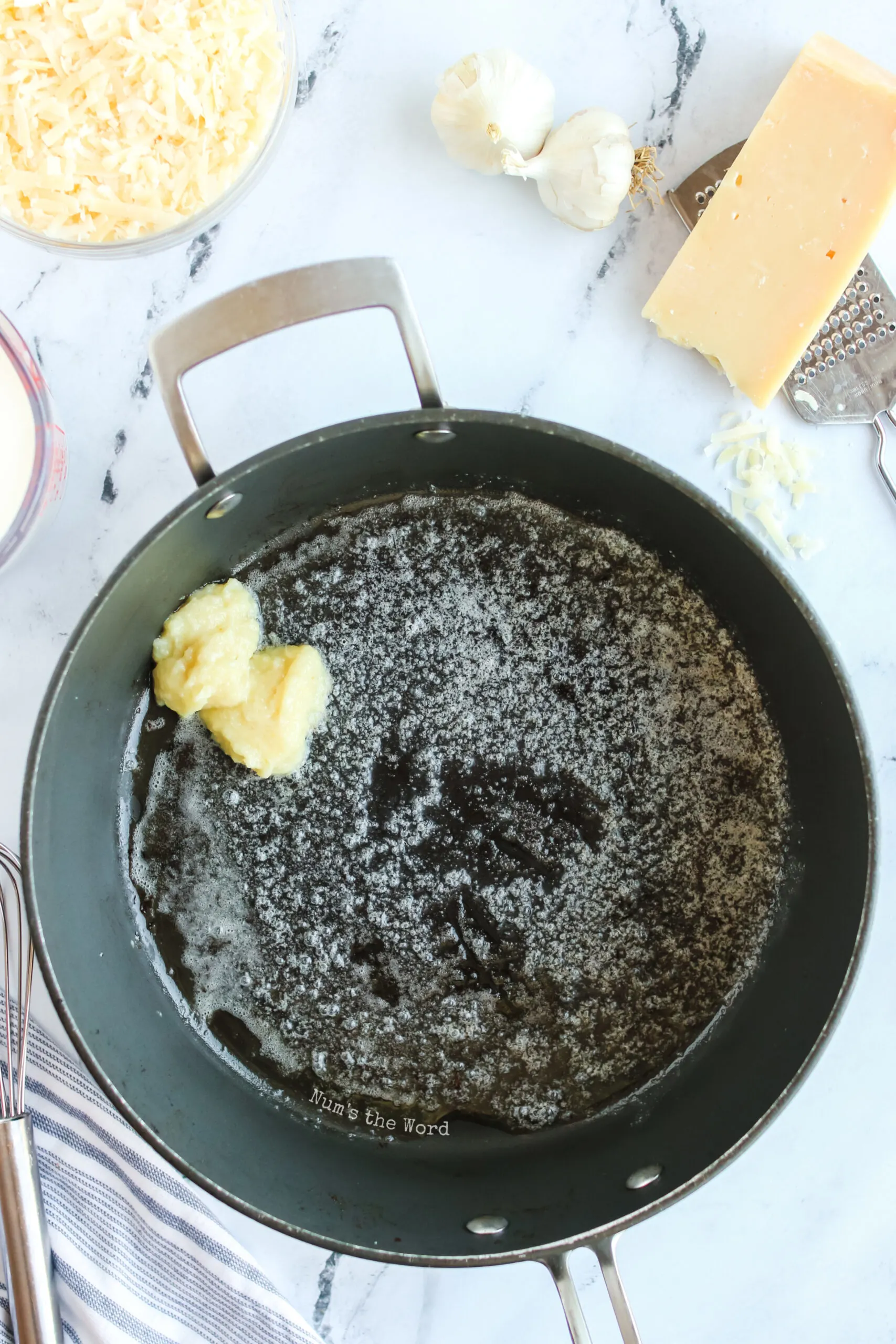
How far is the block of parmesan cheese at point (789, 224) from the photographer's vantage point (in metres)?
0.80

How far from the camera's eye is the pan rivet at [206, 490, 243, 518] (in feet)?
2.62

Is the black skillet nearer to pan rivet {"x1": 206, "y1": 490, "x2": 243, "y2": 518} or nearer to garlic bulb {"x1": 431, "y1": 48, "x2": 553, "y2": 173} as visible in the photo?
pan rivet {"x1": 206, "y1": 490, "x2": 243, "y2": 518}

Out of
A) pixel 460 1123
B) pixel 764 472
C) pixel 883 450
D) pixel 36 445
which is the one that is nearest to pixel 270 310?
pixel 36 445

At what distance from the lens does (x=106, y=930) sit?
2.93 feet

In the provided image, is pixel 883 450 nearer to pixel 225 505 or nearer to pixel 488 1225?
pixel 225 505

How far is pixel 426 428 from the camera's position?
2.56 feet

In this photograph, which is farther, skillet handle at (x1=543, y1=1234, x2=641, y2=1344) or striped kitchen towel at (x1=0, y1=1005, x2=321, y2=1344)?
striped kitchen towel at (x1=0, y1=1005, x2=321, y2=1344)

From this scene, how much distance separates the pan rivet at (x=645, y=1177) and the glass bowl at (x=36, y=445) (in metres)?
0.78

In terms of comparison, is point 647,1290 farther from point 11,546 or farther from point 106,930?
point 11,546

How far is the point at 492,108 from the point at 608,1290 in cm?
95

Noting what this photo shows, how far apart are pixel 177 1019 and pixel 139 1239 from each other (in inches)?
7.4

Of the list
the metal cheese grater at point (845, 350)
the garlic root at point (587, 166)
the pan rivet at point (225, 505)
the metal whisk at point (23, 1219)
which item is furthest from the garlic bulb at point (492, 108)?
the metal whisk at point (23, 1219)

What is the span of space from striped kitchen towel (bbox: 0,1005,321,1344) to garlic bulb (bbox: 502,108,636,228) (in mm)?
873

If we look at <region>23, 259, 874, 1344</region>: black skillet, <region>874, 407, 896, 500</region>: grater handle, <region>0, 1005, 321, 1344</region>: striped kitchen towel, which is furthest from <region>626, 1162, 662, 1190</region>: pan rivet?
<region>874, 407, 896, 500</region>: grater handle
